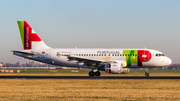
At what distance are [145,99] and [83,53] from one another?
2929 cm

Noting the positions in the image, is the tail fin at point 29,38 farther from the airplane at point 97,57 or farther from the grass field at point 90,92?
the grass field at point 90,92

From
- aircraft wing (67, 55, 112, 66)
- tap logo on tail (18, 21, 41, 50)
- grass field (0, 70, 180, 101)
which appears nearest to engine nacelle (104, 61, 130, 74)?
aircraft wing (67, 55, 112, 66)

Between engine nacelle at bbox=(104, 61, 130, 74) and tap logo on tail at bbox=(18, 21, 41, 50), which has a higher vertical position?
tap logo on tail at bbox=(18, 21, 41, 50)

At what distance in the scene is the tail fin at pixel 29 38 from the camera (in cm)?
4897

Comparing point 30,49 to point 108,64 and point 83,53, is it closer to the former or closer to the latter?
point 83,53

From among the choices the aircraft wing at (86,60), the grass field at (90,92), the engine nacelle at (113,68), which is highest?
the aircraft wing at (86,60)

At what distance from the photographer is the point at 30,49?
1921 inches

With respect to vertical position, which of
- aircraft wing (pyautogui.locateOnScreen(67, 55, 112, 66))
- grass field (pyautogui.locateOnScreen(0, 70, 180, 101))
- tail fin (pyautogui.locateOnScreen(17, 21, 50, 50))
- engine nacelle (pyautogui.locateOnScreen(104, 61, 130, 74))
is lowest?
grass field (pyautogui.locateOnScreen(0, 70, 180, 101))

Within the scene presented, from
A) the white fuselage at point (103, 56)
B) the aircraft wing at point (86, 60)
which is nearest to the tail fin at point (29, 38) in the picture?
the white fuselage at point (103, 56)

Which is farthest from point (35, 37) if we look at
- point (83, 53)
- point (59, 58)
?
point (83, 53)

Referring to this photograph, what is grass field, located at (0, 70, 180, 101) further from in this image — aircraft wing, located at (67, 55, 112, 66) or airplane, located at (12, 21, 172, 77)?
airplane, located at (12, 21, 172, 77)

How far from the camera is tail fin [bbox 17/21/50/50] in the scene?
1928 inches

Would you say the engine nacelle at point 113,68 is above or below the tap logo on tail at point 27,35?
below

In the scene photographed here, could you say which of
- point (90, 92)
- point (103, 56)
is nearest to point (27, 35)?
point (103, 56)
